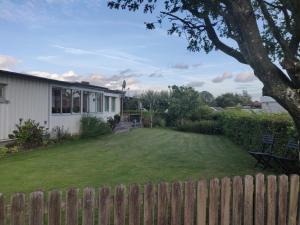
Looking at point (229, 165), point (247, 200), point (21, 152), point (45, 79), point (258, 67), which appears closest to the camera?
point (247, 200)

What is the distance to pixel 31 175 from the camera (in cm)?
1014

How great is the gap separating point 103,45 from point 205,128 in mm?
12978

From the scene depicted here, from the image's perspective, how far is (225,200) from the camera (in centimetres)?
486

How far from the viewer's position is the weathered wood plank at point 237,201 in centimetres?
487

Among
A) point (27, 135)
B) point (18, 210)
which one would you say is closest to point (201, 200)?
point (18, 210)

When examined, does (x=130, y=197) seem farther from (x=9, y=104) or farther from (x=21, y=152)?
(x=9, y=104)

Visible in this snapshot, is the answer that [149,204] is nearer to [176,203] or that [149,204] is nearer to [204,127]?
[176,203]

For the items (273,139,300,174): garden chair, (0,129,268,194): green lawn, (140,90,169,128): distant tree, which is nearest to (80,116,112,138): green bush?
(0,129,268,194): green lawn

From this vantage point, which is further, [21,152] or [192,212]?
[21,152]

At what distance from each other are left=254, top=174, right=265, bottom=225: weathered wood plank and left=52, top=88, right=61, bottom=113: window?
55.0ft

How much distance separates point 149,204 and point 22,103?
13.8 m

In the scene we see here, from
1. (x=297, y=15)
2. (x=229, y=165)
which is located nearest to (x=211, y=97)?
(x=229, y=165)

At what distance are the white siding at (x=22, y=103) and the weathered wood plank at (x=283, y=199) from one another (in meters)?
12.8

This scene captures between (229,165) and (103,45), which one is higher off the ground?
(103,45)
